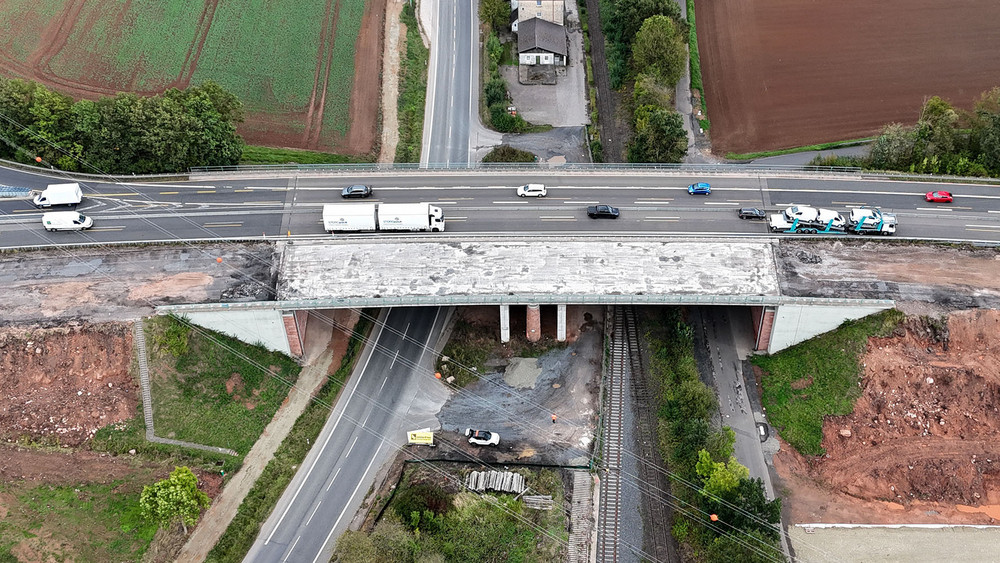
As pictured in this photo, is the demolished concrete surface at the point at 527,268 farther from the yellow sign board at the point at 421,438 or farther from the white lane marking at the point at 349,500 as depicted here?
the white lane marking at the point at 349,500

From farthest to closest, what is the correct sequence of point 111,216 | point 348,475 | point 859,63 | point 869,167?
point 859,63 < point 869,167 < point 111,216 < point 348,475

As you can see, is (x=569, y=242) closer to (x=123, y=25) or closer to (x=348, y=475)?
(x=348, y=475)

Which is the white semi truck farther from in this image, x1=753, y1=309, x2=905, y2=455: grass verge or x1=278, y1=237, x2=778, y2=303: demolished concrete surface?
x1=753, y1=309, x2=905, y2=455: grass verge

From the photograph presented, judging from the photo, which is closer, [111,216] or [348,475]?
[348,475]

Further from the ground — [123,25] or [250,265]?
[123,25]

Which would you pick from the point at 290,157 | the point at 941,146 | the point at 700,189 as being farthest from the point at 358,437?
the point at 941,146

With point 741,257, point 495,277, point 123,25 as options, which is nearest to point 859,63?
point 741,257
